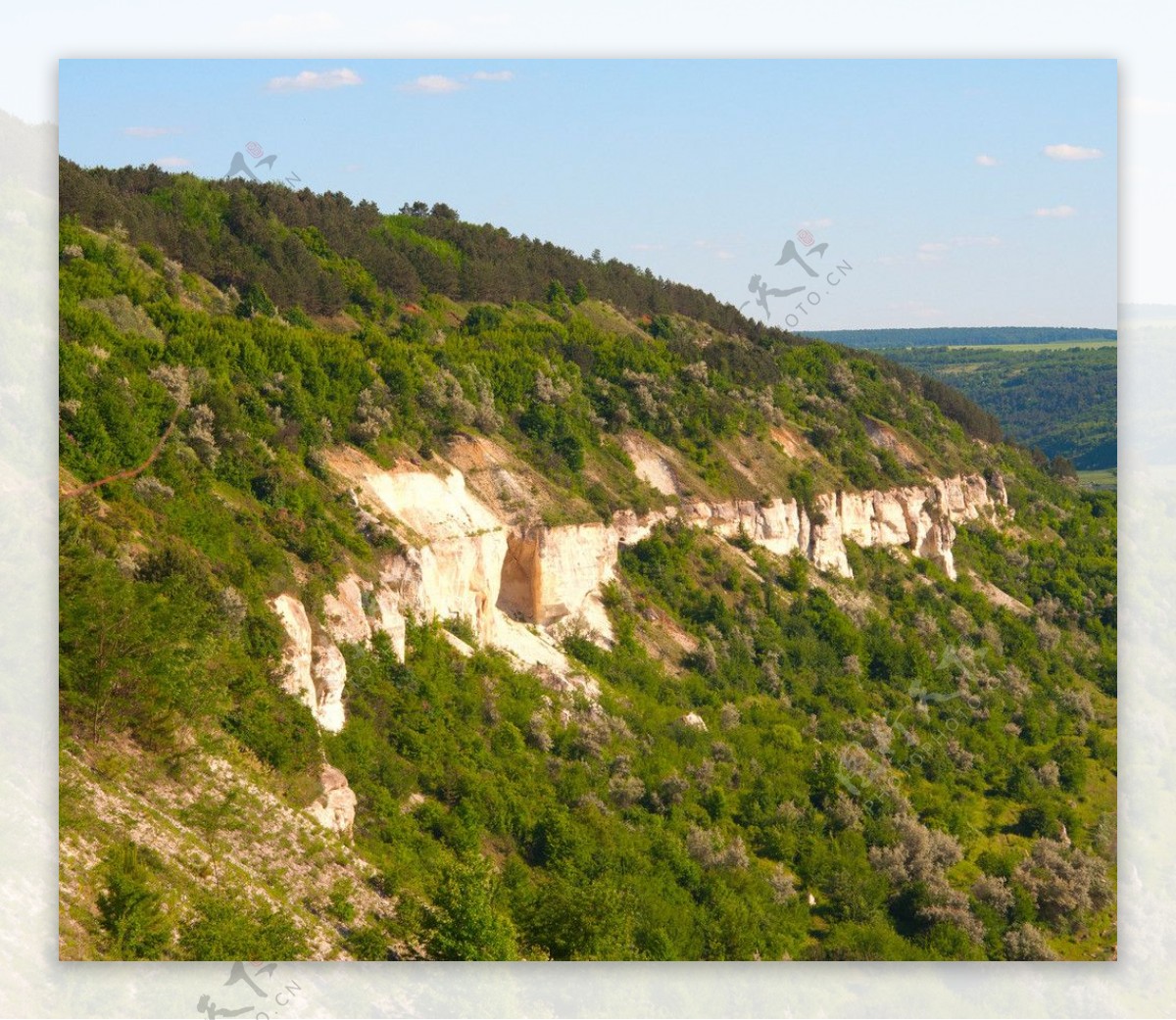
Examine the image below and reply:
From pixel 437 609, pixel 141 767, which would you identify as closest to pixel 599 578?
pixel 437 609

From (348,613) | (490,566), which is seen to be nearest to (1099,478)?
(490,566)

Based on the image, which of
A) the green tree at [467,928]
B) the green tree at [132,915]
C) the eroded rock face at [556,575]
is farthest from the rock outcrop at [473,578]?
the green tree at [132,915]

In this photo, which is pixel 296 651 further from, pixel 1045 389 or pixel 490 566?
pixel 1045 389

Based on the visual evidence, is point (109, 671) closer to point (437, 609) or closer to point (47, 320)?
point (47, 320)

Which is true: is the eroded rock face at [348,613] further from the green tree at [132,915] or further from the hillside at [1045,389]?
the hillside at [1045,389]

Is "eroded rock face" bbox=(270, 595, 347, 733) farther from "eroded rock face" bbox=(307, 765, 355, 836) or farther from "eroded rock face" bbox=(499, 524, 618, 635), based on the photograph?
"eroded rock face" bbox=(499, 524, 618, 635)

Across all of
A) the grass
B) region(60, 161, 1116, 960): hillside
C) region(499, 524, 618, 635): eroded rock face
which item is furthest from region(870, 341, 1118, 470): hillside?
region(499, 524, 618, 635): eroded rock face
